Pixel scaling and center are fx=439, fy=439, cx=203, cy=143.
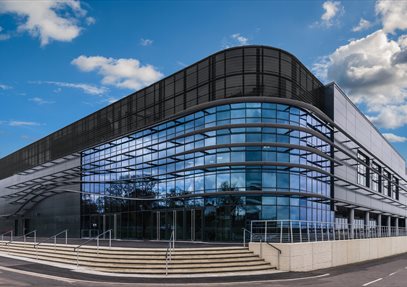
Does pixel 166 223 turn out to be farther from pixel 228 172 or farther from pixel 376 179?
pixel 376 179

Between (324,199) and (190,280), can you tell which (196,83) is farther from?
(190,280)

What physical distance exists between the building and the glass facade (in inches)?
3.1

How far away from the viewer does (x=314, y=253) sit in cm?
2495

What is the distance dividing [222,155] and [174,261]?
39.4ft

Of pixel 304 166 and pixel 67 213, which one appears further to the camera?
pixel 67 213

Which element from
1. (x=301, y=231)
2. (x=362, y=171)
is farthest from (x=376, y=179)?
(x=301, y=231)

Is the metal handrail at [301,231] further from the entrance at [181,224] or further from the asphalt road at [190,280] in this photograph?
the entrance at [181,224]

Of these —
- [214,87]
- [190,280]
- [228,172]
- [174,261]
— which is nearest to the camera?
[190,280]

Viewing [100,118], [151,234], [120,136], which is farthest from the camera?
[100,118]

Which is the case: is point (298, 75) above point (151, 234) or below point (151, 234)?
above

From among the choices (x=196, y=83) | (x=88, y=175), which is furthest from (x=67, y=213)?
(x=196, y=83)

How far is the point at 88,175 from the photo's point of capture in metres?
46.5

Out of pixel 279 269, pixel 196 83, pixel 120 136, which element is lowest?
pixel 279 269

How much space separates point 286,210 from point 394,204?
35.3 meters
